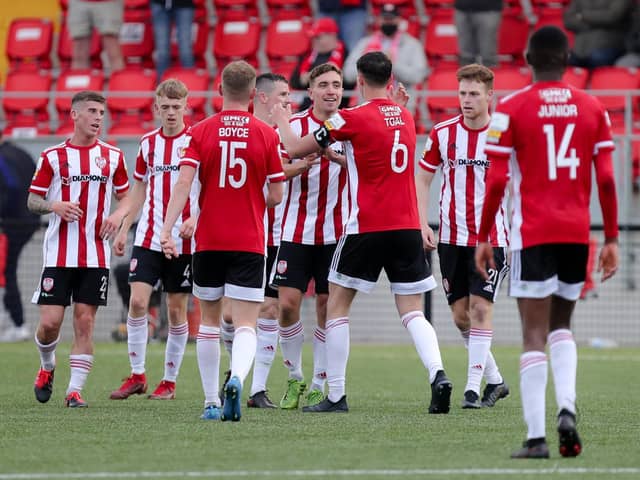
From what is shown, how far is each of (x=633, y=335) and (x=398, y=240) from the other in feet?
25.4

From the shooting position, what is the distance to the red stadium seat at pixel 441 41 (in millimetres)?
18391

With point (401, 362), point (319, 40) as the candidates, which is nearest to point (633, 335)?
point (401, 362)

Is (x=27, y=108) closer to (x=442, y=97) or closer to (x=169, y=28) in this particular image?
(x=169, y=28)

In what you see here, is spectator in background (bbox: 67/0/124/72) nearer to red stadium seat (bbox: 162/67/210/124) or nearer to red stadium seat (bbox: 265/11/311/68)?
red stadium seat (bbox: 162/67/210/124)

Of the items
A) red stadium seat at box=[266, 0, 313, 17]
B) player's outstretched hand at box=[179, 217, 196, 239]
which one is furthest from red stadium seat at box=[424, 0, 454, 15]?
player's outstretched hand at box=[179, 217, 196, 239]

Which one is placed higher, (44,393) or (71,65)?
(71,65)

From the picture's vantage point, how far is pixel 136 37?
1969cm

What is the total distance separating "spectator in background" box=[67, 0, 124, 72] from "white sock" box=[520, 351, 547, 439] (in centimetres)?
1388

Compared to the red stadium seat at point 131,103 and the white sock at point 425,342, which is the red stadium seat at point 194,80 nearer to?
the red stadium seat at point 131,103

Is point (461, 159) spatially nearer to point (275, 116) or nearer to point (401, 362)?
point (275, 116)

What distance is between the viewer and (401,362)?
13156 mm

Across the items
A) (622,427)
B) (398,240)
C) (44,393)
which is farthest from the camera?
(44,393)

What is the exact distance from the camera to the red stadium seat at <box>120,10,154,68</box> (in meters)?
19.6

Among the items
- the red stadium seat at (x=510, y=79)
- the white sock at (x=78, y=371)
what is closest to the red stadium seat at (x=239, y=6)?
the red stadium seat at (x=510, y=79)
